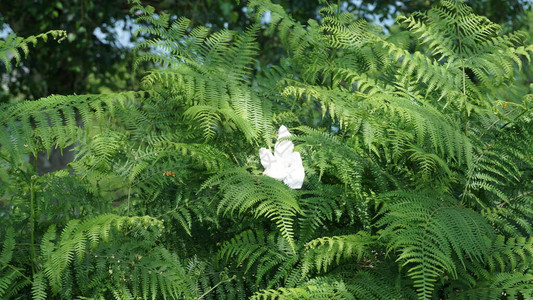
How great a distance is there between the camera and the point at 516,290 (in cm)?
150

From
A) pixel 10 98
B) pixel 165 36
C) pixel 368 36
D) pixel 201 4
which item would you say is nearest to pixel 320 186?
pixel 368 36

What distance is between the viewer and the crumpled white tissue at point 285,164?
1.77 metres

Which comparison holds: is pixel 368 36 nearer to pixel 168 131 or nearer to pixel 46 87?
pixel 168 131

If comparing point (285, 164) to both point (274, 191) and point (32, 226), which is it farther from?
point (32, 226)

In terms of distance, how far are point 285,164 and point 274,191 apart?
7.6 inches

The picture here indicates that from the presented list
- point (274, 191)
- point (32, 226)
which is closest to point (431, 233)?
point (274, 191)

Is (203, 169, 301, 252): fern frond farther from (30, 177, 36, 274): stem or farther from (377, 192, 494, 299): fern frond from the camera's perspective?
(30, 177, 36, 274): stem

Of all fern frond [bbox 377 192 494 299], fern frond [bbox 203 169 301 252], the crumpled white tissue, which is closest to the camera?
fern frond [bbox 377 192 494 299]

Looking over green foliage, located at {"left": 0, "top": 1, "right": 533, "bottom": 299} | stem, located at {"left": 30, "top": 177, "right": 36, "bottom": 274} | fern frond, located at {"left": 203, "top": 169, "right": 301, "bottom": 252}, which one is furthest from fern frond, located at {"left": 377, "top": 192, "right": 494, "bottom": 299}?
stem, located at {"left": 30, "top": 177, "right": 36, "bottom": 274}

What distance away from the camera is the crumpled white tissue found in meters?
1.77

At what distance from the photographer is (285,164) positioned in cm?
179

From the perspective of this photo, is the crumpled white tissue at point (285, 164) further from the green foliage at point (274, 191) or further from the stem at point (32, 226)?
the stem at point (32, 226)

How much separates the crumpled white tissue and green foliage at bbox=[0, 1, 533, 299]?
0.14 feet

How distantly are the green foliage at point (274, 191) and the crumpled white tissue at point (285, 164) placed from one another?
0.04m
